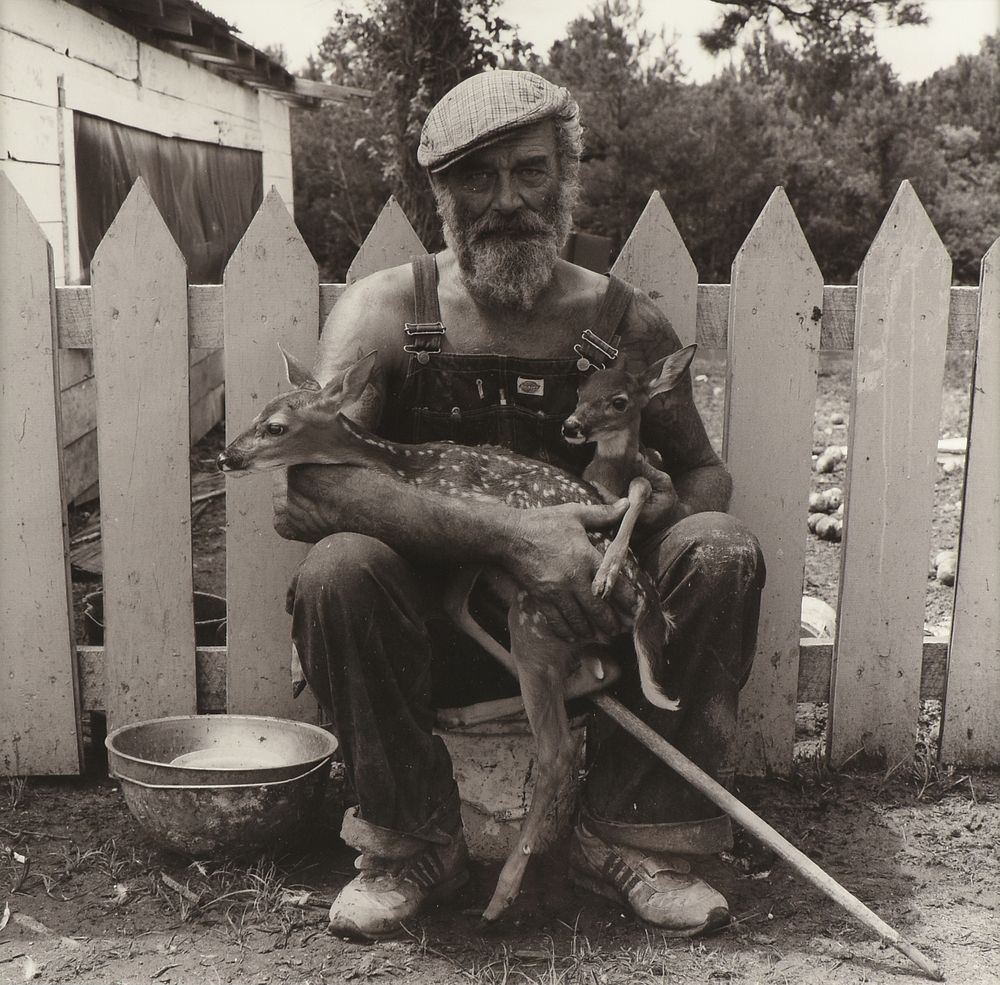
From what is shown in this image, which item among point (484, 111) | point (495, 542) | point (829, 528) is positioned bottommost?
point (829, 528)

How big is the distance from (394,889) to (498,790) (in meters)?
0.46

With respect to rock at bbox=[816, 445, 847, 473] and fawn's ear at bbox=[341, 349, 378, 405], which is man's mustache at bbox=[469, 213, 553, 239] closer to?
fawn's ear at bbox=[341, 349, 378, 405]

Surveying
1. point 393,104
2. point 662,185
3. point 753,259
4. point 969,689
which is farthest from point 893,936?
point 662,185

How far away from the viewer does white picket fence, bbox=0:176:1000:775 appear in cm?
381

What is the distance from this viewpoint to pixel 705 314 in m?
3.91

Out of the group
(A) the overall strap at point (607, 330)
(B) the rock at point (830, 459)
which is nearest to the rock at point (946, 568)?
(B) the rock at point (830, 459)

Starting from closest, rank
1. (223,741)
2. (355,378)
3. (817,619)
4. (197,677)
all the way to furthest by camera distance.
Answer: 1. (355,378)
2. (223,741)
3. (197,677)
4. (817,619)

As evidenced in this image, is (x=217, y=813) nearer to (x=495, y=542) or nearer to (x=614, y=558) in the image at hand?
(x=495, y=542)

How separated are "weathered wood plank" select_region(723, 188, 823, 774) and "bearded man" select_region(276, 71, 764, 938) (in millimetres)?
449

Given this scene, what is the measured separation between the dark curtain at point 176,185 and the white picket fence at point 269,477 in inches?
135

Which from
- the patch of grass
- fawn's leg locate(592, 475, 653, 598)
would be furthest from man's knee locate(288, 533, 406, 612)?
the patch of grass

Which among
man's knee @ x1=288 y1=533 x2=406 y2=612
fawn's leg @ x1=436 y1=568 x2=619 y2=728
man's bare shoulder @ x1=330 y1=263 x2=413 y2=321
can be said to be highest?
man's bare shoulder @ x1=330 y1=263 x2=413 y2=321

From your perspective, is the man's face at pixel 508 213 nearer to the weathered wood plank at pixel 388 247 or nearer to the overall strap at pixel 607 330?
the overall strap at pixel 607 330

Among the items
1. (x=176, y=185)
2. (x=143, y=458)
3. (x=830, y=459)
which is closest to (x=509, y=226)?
(x=143, y=458)
